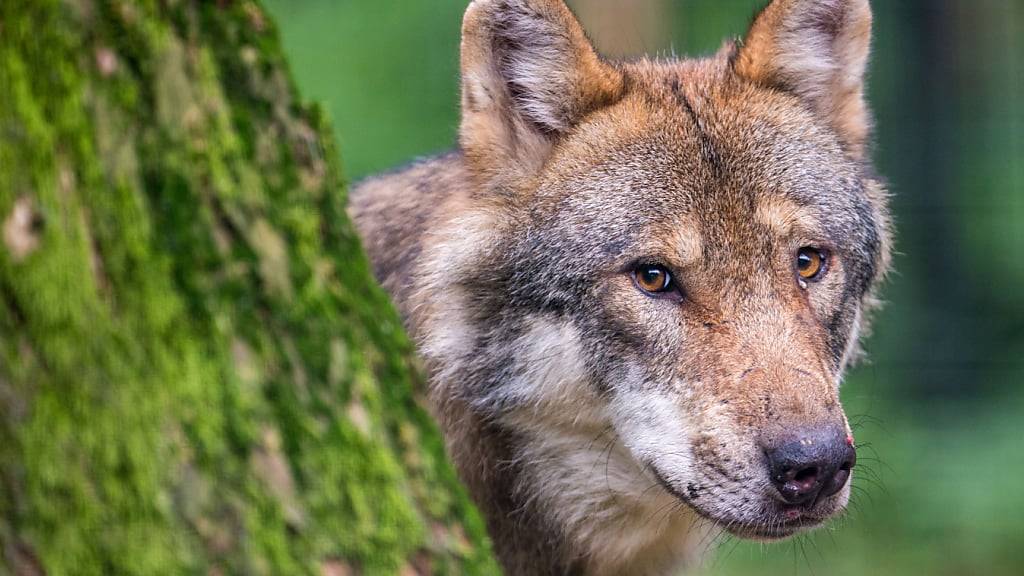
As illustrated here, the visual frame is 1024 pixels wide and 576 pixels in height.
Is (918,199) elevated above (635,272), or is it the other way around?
(635,272)

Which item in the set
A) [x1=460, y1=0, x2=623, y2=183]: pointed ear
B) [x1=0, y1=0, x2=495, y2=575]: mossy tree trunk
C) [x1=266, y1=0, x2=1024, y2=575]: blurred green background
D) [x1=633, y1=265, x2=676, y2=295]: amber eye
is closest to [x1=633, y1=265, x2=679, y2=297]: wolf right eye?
[x1=633, y1=265, x2=676, y2=295]: amber eye

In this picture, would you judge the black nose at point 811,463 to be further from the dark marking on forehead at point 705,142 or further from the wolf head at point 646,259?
the dark marking on forehead at point 705,142

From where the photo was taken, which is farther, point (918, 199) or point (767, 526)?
point (918, 199)

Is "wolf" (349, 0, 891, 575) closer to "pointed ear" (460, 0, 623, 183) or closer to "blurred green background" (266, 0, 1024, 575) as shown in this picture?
"pointed ear" (460, 0, 623, 183)

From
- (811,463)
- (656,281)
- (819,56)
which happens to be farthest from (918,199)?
(811,463)

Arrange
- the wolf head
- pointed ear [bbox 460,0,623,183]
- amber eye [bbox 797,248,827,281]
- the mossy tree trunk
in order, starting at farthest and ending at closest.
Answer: pointed ear [bbox 460,0,623,183], amber eye [bbox 797,248,827,281], the wolf head, the mossy tree trunk

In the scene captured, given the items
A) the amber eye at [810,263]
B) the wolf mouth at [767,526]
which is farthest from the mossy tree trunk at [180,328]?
the amber eye at [810,263]

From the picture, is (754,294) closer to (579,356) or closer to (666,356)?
(666,356)

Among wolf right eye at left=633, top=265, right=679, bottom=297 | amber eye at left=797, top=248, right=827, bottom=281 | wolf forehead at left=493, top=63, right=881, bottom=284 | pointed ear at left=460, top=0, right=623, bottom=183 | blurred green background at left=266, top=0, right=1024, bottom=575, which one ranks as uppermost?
pointed ear at left=460, top=0, right=623, bottom=183

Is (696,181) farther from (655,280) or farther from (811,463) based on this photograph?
(811,463)

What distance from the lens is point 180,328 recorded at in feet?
5.95

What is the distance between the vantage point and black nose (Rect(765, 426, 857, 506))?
304cm

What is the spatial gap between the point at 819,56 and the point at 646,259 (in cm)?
114

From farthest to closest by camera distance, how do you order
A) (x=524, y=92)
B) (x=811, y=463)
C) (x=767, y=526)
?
1. (x=524, y=92)
2. (x=767, y=526)
3. (x=811, y=463)
